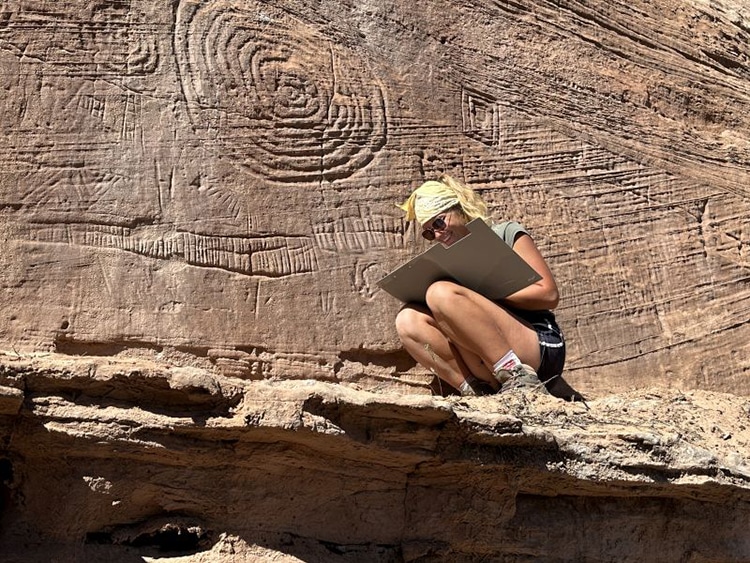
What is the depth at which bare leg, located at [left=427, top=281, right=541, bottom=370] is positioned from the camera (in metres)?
4.89

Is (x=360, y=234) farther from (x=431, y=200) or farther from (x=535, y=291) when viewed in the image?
(x=535, y=291)

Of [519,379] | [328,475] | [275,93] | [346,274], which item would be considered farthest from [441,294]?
[275,93]

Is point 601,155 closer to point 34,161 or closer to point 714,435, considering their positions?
point 714,435

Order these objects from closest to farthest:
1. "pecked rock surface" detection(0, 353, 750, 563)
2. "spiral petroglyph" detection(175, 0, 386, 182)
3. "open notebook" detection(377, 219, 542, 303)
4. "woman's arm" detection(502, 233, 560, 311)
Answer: "pecked rock surface" detection(0, 353, 750, 563) → "open notebook" detection(377, 219, 542, 303) → "woman's arm" detection(502, 233, 560, 311) → "spiral petroglyph" detection(175, 0, 386, 182)

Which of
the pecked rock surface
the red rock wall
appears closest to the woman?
the pecked rock surface

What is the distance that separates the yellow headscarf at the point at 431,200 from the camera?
16.6ft

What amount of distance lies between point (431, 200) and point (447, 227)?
0.38 ft

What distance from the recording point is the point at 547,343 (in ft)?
16.5

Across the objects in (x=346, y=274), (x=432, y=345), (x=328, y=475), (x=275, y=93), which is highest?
(x=275, y=93)

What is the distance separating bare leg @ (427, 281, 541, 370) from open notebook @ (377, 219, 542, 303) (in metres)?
0.06

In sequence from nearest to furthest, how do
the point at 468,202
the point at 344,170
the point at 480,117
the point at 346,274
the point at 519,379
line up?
the point at 519,379 → the point at 468,202 → the point at 346,274 → the point at 344,170 → the point at 480,117

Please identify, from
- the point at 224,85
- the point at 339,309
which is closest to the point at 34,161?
the point at 224,85

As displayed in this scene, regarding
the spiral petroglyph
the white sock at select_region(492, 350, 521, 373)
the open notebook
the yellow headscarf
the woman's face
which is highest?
the spiral petroglyph

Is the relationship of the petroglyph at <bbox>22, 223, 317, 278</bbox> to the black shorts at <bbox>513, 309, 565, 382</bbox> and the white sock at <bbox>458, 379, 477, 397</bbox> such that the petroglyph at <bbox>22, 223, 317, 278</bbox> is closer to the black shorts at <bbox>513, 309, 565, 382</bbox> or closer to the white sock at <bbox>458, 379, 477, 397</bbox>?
the white sock at <bbox>458, 379, 477, 397</bbox>
